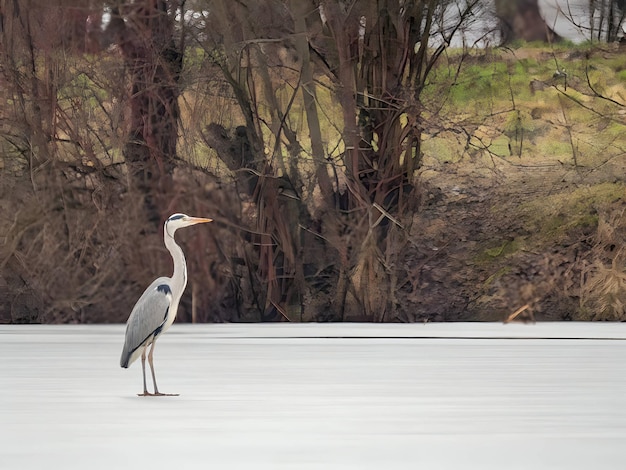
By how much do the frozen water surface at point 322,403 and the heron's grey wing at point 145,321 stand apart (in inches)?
9.4

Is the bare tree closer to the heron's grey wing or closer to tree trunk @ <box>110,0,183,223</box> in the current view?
tree trunk @ <box>110,0,183,223</box>

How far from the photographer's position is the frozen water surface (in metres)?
6.14

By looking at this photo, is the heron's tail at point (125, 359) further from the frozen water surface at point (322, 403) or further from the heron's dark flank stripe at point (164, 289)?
the heron's dark flank stripe at point (164, 289)

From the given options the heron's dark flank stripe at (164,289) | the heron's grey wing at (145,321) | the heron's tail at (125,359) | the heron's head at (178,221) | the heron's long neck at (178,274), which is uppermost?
the heron's head at (178,221)

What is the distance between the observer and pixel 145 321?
9320mm

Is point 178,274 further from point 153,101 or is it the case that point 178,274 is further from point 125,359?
point 153,101

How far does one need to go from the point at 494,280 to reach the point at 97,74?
4.60m

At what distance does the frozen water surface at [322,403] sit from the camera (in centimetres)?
614

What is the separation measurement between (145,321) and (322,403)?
5.07 ft

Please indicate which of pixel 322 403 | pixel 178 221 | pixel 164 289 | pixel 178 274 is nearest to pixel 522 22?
pixel 178 221

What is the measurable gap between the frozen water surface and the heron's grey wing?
0.24 metres

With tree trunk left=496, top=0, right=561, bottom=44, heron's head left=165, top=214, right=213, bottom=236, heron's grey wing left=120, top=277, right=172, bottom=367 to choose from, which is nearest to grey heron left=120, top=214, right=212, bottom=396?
heron's grey wing left=120, top=277, right=172, bottom=367

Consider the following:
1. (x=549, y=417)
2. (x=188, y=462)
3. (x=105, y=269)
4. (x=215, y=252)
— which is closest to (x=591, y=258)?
(x=215, y=252)

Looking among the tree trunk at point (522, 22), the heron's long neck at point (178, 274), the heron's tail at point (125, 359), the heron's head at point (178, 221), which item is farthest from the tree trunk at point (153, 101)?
the heron's tail at point (125, 359)
